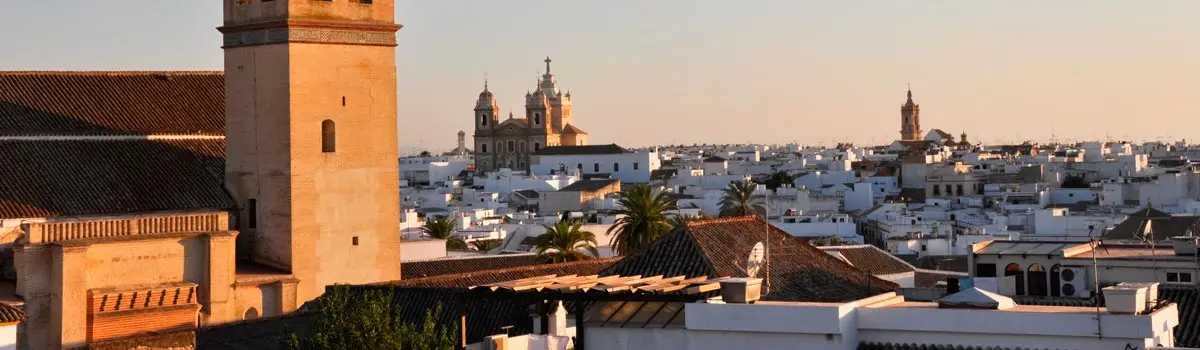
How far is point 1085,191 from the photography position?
236 ft

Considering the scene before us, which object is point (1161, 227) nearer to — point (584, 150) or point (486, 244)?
point (486, 244)

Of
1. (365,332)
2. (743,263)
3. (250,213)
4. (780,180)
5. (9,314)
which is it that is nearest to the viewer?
(365,332)

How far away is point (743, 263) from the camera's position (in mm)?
20422

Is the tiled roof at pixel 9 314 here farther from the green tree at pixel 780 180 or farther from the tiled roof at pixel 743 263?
the green tree at pixel 780 180

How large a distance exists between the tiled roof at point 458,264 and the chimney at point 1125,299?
1850 cm

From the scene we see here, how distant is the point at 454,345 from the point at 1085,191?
199 feet

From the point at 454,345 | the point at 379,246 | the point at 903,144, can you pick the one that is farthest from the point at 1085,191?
the point at 903,144

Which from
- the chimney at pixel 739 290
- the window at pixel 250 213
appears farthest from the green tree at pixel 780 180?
the chimney at pixel 739 290

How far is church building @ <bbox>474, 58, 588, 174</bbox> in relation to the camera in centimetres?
12531

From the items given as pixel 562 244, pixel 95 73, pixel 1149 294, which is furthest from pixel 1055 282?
pixel 95 73

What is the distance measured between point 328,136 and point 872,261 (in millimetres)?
12001

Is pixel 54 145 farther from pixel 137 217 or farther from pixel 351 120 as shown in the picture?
pixel 351 120

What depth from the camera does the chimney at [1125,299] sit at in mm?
11742

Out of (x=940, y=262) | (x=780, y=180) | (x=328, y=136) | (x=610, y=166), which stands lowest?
(x=940, y=262)
